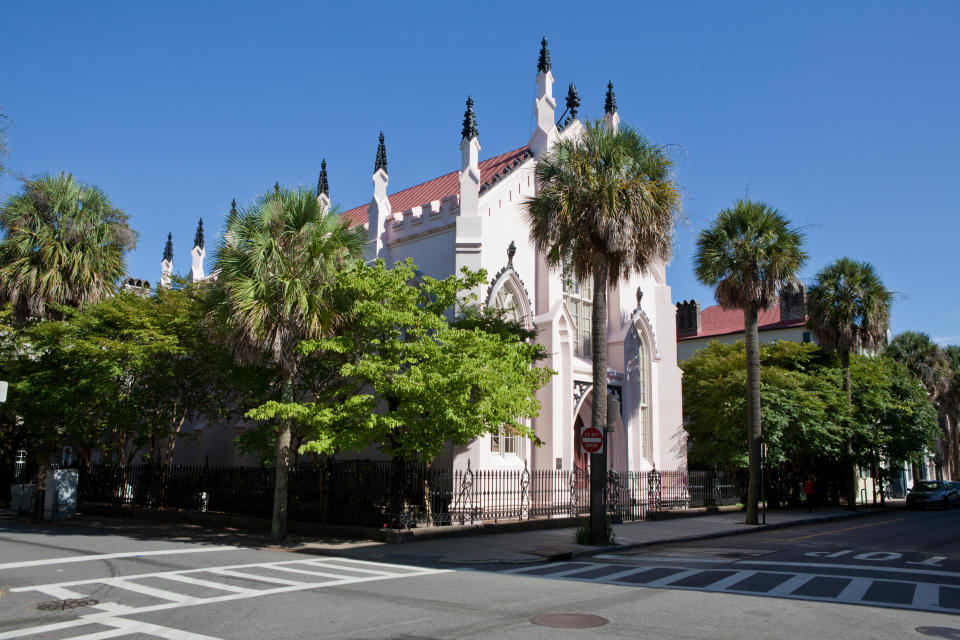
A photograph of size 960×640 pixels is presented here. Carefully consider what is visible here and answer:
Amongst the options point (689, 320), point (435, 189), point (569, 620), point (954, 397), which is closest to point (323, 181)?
point (435, 189)

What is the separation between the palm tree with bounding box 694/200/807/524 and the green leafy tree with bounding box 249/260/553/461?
9.07 m

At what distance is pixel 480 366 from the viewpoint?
51.5ft

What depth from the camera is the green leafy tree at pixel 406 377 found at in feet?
50.8

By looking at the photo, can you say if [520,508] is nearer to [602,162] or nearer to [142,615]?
[602,162]

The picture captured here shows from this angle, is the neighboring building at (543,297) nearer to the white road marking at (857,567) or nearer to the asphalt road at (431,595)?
the asphalt road at (431,595)

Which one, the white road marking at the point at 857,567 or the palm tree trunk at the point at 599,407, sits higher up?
the palm tree trunk at the point at 599,407

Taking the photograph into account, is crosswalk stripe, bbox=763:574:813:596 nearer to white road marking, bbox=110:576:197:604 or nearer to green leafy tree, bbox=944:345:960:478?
white road marking, bbox=110:576:197:604

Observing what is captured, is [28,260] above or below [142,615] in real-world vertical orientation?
above

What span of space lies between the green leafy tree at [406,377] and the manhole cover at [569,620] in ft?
23.0

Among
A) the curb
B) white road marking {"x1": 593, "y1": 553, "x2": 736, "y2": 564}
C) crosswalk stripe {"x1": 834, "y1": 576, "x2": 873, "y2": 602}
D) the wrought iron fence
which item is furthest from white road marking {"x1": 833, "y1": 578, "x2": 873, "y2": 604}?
the wrought iron fence

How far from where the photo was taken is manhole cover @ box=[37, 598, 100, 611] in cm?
887

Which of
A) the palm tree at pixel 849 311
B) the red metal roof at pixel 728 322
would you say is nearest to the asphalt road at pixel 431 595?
the palm tree at pixel 849 311

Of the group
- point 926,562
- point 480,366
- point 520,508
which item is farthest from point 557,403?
point 926,562

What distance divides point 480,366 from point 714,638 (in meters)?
9.16
